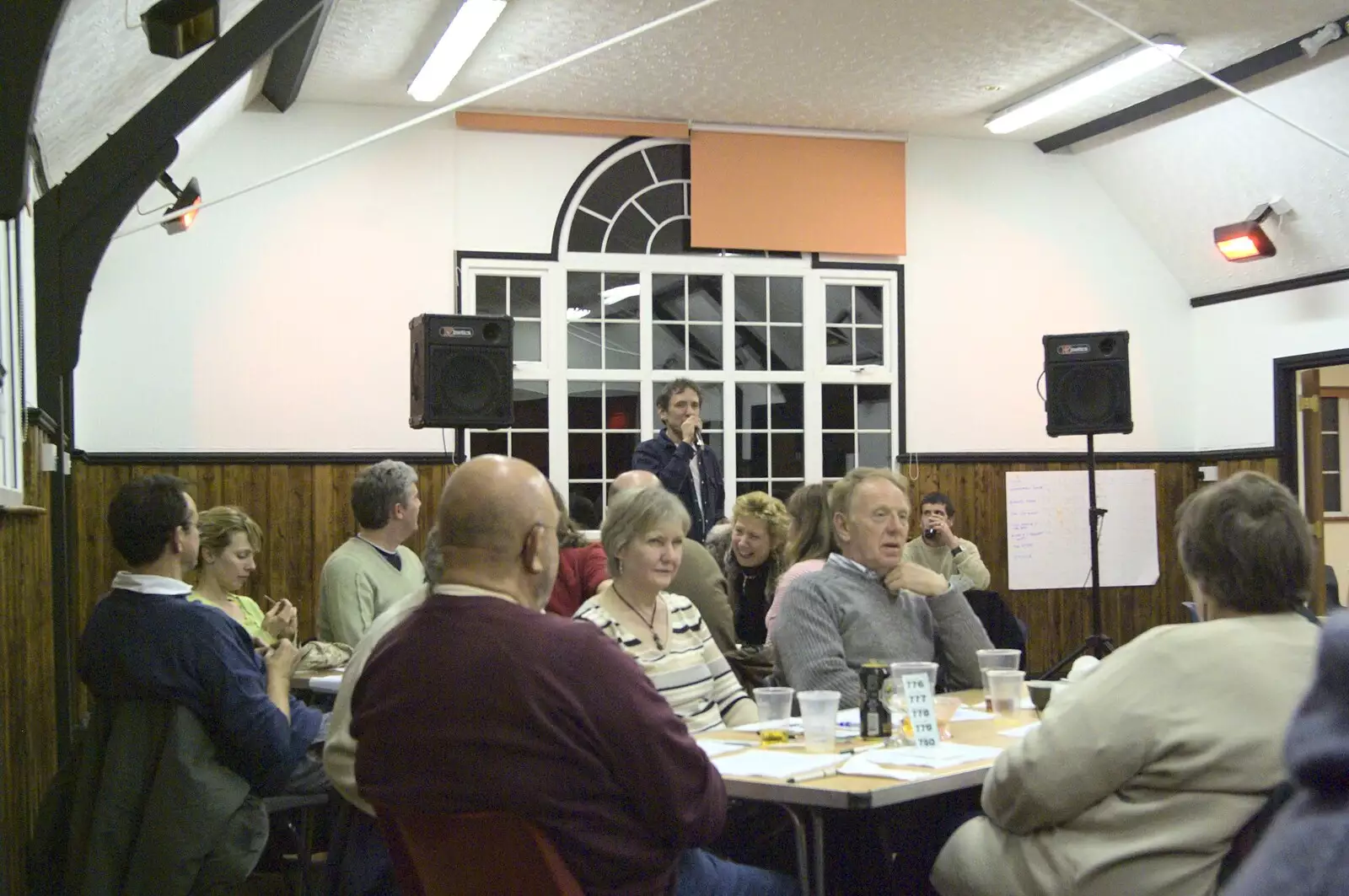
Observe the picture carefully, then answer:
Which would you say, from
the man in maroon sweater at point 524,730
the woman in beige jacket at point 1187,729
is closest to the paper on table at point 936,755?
the woman in beige jacket at point 1187,729

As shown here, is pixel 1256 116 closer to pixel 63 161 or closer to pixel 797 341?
pixel 797 341

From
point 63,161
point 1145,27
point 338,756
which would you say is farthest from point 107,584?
point 1145,27

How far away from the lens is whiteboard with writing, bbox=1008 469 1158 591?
8.94 metres

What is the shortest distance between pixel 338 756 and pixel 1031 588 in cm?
682

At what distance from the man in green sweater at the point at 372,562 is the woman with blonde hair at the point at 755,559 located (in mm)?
1264

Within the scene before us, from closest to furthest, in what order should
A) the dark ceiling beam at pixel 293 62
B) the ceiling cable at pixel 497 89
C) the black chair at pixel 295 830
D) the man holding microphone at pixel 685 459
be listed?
the black chair at pixel 295 830 → the ceiling cable at pixel 497 89 → the dark ceiling beam at pixel 293 62 → the man holding microphone at pixel 685 459

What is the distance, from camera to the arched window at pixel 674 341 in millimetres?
8328

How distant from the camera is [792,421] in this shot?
8.83 meters

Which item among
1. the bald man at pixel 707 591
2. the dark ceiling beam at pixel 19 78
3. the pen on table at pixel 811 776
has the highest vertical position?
the dark ceiling beam at pixel 19 78

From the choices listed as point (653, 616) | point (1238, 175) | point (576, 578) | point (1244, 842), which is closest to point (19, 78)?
point (653, 616)

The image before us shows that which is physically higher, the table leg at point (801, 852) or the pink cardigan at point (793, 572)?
the pink cardigan at point (793, 572)

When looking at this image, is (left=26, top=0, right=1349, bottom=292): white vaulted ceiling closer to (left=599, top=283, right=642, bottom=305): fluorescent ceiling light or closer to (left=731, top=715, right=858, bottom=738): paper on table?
(left=599, top=283, right=642, bottom=305): fluorescent ceiling light

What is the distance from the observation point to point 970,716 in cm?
357

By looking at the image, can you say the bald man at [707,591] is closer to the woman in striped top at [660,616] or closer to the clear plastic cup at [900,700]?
the woman in striped top at [660,616]
